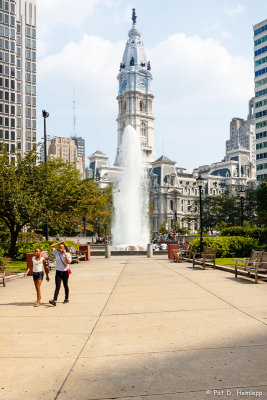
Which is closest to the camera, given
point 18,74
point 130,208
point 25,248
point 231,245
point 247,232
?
point 231,245

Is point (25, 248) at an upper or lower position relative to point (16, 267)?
upper

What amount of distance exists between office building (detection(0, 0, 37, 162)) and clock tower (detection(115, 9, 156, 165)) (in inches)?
2934

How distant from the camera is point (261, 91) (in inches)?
3991

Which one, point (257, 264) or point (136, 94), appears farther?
point (136, 94)

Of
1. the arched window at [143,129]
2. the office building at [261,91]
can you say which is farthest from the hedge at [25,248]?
the arched window at [143,129]

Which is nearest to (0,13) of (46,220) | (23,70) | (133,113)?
(23,70)

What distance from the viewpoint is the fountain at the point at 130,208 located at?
47.7 meters

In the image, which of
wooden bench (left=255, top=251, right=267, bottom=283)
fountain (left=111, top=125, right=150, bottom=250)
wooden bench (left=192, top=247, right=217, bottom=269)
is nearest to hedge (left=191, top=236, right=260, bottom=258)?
wooden bench (left=192, top=247, right=217, bottom=269)

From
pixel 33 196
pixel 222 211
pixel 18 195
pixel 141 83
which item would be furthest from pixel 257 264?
pixel 141 83

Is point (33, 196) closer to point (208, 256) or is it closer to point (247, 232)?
point (208, 256)

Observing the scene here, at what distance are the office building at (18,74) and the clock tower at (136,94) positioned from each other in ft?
245

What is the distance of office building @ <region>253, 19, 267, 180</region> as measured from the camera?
99.1m

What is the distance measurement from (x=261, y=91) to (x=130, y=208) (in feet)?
210

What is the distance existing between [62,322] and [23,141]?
8415 cm
